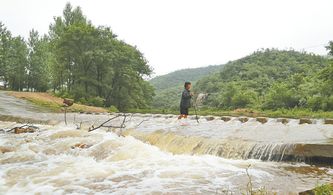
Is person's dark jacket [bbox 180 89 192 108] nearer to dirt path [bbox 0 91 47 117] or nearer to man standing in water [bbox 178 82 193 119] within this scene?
man standing in water [bbox 178 82 193 119]

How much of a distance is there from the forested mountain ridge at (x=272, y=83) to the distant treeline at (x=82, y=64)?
11.6 metres

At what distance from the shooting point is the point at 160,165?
8023 mm

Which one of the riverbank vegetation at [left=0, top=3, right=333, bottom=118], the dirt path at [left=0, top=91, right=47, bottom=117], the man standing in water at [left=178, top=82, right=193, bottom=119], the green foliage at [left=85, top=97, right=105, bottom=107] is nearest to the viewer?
the man standing in water at [left=178, top=82, right=193, bottom=119]

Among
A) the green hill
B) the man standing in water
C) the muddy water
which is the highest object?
the green hill

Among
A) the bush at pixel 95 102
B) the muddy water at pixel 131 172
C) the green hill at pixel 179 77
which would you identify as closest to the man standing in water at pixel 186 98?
the muddy water at pixel 131 172

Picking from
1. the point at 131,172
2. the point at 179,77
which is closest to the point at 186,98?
the point at 131,172

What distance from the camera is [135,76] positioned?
143 feet

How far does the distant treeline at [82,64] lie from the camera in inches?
1581

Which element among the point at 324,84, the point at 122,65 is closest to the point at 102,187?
the point at 324,84

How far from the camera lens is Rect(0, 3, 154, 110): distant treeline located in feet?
132

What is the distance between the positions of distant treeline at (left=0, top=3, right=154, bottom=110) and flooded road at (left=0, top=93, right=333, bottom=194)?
28.9 metres

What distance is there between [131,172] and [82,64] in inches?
1433

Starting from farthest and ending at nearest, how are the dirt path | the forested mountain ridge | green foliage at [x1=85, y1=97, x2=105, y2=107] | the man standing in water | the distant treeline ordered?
the distant treeline < green foliage at [x1=85, y1=97, x2=105, y2=107] < the forested mountain ridge < the dirt path < the man standing in water

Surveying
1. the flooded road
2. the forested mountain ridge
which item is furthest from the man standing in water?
the forested mountain ridge
